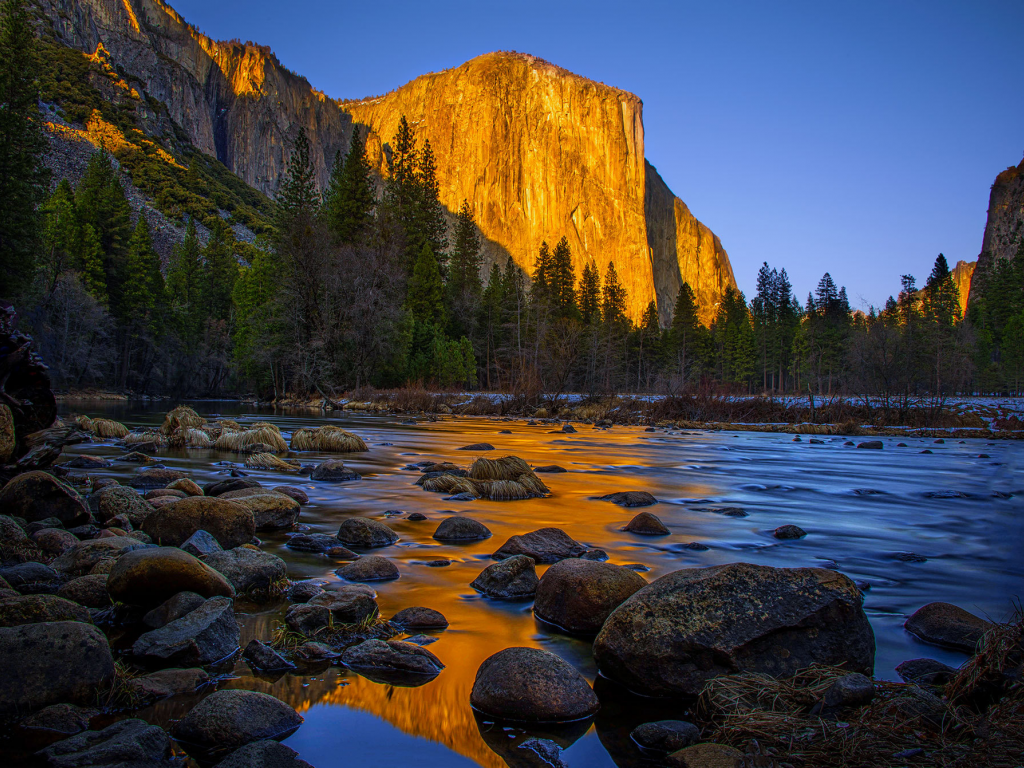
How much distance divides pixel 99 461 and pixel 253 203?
13216cm

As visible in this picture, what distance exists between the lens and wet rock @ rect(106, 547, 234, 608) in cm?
355

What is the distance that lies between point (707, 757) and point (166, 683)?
2.50 meters

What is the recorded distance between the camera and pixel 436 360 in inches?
1789

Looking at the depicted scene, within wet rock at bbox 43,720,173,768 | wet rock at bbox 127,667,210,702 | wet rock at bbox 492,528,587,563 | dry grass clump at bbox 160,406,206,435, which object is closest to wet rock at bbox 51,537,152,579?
wet rock at bbox 127,667,210,702

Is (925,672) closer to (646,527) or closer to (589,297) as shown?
(646,527)

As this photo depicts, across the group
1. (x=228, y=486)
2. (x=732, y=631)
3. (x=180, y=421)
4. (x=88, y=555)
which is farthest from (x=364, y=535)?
(x=180, y=421)

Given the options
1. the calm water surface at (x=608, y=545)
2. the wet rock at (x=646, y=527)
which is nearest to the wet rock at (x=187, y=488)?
the calm water surface at (x=608, y=545)

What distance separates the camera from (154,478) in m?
8.10

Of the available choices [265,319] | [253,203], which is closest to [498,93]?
[253,203]

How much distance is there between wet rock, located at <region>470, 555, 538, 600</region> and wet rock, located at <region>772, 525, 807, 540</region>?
356 centimetres

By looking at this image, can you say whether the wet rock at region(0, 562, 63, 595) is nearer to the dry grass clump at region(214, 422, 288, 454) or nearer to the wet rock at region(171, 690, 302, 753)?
the wet rock at region(171, 690, 302, 753)

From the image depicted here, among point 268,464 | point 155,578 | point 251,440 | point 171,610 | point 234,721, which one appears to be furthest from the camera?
point 251,440

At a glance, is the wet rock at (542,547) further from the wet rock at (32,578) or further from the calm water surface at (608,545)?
the wet rock at (32,578)

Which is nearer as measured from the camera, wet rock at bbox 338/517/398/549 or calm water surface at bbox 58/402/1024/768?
calm water surface at bbox 58/402/1024/768
